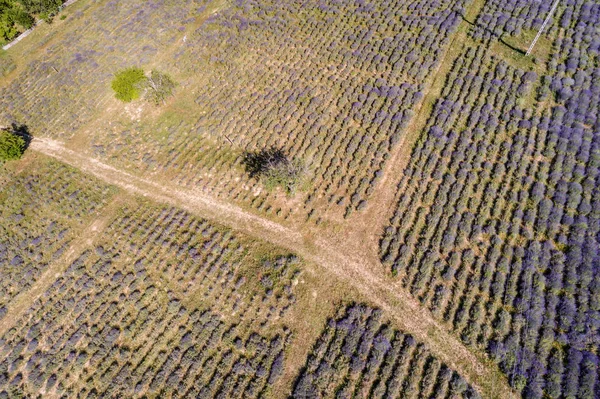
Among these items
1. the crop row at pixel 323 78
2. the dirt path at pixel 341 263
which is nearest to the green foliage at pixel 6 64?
the dirt path at pixel 341 263

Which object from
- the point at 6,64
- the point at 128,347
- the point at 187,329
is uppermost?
the point at 187,329

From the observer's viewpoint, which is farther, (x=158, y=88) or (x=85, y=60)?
(x=85, y=60)

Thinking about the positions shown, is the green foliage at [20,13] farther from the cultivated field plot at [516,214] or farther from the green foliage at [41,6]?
the cultivated field plot at [516,214]

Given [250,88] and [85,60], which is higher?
[250,88]

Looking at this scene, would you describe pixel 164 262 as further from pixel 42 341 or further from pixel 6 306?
pixel 6 306

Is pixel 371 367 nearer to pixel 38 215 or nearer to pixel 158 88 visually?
pixel 38 215

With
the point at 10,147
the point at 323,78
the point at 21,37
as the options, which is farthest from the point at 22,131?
the point at 323,78

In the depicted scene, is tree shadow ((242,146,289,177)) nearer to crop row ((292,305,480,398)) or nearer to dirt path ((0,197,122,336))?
dirt path ((0,197,122,336))

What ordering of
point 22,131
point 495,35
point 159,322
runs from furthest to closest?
point 22,131, point 495,35, point 159,322
